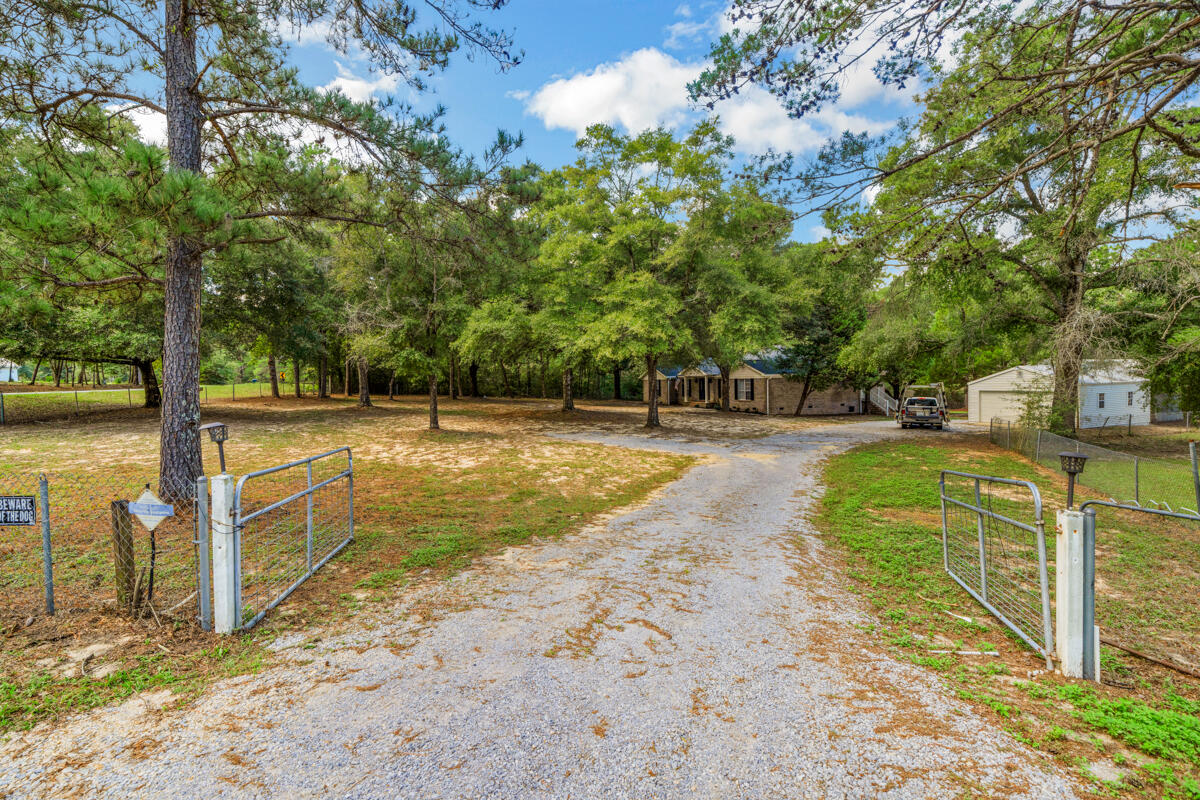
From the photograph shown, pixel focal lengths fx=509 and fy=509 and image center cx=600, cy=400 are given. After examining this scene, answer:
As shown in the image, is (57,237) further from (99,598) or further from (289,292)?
(289,292)

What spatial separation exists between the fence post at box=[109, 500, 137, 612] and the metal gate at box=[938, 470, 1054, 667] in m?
6.07

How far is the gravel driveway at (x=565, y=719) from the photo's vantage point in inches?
86.4

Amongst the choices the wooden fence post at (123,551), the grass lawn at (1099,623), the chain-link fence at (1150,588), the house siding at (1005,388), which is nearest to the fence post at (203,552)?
the wooden fence post at (123,551)

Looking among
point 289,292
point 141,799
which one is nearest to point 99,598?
point 141,799

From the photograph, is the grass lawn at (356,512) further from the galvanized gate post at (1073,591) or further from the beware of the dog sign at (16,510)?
the galvanized gate post at (1073,591)

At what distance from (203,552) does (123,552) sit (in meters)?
0.78

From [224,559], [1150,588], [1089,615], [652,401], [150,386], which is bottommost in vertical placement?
[1150,588]

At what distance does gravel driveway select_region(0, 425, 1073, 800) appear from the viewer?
7.20ft

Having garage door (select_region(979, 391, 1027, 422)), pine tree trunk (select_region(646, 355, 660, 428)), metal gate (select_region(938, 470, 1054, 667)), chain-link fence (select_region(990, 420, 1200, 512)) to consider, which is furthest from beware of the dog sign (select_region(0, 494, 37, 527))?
garage door (select_region(979, 391, 1027, 422))

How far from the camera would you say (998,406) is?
24.8 meters

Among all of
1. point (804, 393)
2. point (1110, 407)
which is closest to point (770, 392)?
point (804, 393)

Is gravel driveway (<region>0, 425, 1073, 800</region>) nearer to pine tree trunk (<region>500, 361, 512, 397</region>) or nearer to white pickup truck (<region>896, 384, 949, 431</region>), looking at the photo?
white pickup truck (<region>896, 384, 949, 431</region>)

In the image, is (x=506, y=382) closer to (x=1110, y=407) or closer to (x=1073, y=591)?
(x=1110, y=407)

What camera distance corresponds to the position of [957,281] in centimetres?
1294
